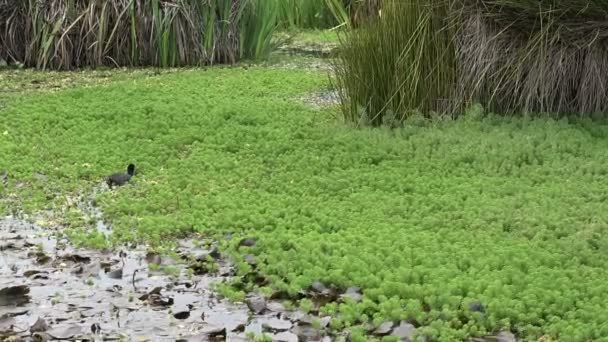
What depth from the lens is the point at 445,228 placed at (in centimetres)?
451

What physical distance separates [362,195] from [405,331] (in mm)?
1617

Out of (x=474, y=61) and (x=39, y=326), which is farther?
(x=474, y=61)

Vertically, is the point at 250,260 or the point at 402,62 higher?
the point at 402,62

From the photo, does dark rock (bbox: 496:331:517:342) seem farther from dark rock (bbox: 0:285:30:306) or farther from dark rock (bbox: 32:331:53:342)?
dark rock (bbox: 0:285:30:306)

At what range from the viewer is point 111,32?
389 inches

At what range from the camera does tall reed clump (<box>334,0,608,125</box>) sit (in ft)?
22.1

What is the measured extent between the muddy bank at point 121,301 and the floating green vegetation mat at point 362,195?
0.52 feet

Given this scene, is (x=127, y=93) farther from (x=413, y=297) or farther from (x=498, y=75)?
(x=413, y=297)

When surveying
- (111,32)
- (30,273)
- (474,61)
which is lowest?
(30,273)

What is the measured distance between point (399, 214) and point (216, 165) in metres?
Result: 1.37

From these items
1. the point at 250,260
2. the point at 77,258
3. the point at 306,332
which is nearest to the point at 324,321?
the point at 306,332

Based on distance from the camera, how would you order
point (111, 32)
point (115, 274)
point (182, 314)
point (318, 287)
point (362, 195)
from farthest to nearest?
point (111, 32) < point (362, 195) < point (115, 274) < point (318, 287) < point (182, 314)

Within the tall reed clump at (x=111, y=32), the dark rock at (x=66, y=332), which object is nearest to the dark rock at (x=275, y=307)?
the dark rock at (x=66, y=332)

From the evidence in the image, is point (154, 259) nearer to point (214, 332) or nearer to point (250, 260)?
point (250, 260)
